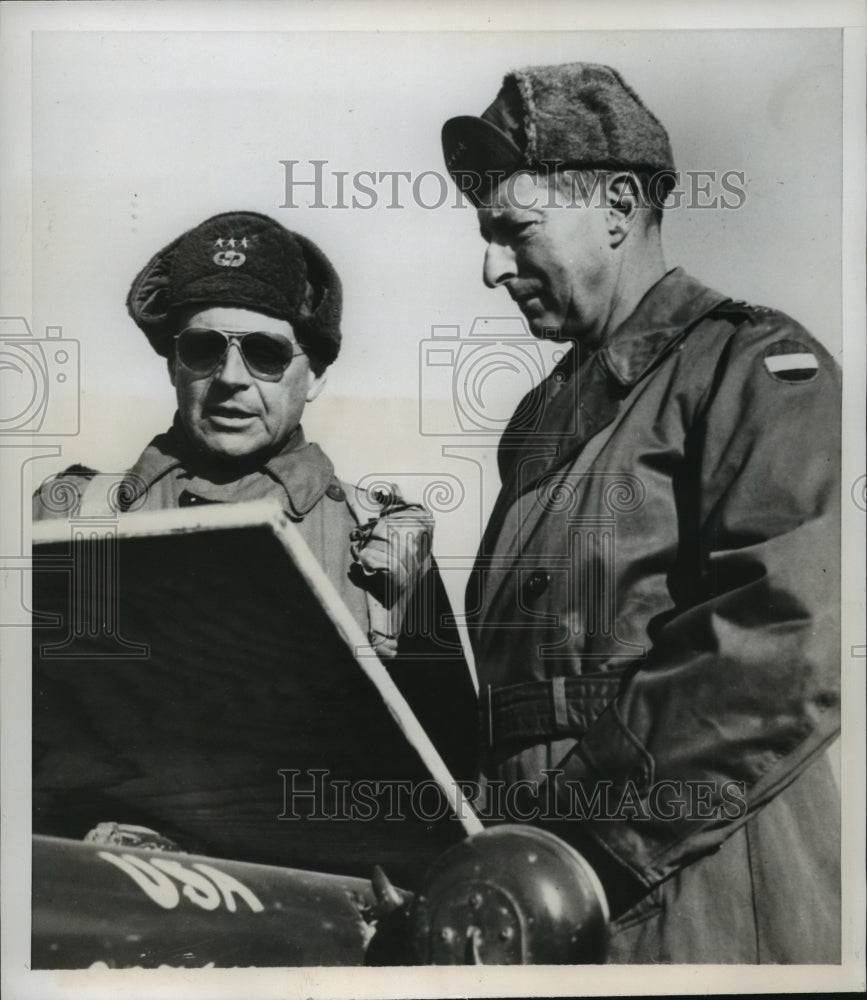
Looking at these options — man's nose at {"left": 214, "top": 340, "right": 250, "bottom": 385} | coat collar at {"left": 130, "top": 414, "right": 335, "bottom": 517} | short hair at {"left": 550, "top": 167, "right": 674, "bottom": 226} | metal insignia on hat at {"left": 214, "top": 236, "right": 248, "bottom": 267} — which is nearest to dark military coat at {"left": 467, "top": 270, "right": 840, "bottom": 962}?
short hair at {"left": 550, "top": 167, "right": 674, "bottom": 226}

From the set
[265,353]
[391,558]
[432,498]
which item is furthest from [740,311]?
[265,353]

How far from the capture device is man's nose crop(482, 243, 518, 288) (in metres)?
3.95

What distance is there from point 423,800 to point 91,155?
86.7 inches

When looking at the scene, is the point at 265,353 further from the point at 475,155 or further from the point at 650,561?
the point at 650,561

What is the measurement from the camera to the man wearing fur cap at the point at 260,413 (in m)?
3.91

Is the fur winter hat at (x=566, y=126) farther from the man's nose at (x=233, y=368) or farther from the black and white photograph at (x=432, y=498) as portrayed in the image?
the man's nose at (x=233, y=368)

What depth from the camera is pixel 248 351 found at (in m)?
3.95

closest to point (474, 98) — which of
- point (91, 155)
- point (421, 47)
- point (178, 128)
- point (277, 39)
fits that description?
point (421, 47)

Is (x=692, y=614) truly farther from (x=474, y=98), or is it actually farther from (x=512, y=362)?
(x=474, y=98)

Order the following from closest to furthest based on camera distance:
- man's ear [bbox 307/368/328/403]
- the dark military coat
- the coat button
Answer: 1. the dark military coat
2. the coat button
3. man's ear [bbox 307/368/328/403]

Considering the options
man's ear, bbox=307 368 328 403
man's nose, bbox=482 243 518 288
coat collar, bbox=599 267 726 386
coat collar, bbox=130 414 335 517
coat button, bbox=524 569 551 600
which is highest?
man's nose, bbox=482 243 518 288

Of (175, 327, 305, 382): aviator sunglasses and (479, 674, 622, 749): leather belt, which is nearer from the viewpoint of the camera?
(479, 674, 622, 749): leather belt

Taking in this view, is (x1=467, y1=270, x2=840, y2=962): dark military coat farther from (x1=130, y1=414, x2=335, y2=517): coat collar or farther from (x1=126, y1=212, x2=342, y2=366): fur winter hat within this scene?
(x1=126, y1=212, x2=342, y2=366): fur winter hat

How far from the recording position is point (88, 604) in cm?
392
